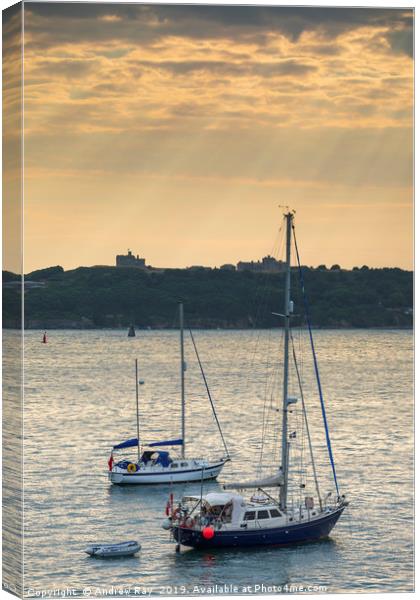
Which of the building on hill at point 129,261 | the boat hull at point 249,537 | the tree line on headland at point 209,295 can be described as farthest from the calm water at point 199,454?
the building on hill at point 129,261

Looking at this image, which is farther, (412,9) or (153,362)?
(153,362)

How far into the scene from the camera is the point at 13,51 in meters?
21.4

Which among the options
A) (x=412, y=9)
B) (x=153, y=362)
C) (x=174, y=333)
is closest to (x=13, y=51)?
(x=412, y=9)

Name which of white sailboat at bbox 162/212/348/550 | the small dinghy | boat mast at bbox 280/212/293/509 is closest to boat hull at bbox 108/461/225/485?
white sailboat at bbox 162/212/348/550

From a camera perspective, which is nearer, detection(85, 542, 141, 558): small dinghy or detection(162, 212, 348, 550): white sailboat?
detection(85, 542, 141, 558): small dinghy

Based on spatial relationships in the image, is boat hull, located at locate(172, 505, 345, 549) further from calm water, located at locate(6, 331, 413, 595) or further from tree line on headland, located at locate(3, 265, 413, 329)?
tree line on headland, located at locate(3, 265, 413, 329)

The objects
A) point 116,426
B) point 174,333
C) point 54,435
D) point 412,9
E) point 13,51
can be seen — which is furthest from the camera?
point 174,333

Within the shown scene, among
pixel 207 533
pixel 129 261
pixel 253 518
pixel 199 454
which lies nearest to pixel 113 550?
pixel 207 533

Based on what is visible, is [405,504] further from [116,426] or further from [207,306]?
[207,306]

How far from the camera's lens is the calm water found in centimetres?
2781

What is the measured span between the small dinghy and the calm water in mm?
251

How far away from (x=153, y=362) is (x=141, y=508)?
58015mm

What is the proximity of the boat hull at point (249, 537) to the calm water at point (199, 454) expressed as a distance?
22cm

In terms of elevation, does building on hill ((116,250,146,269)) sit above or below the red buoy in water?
above
